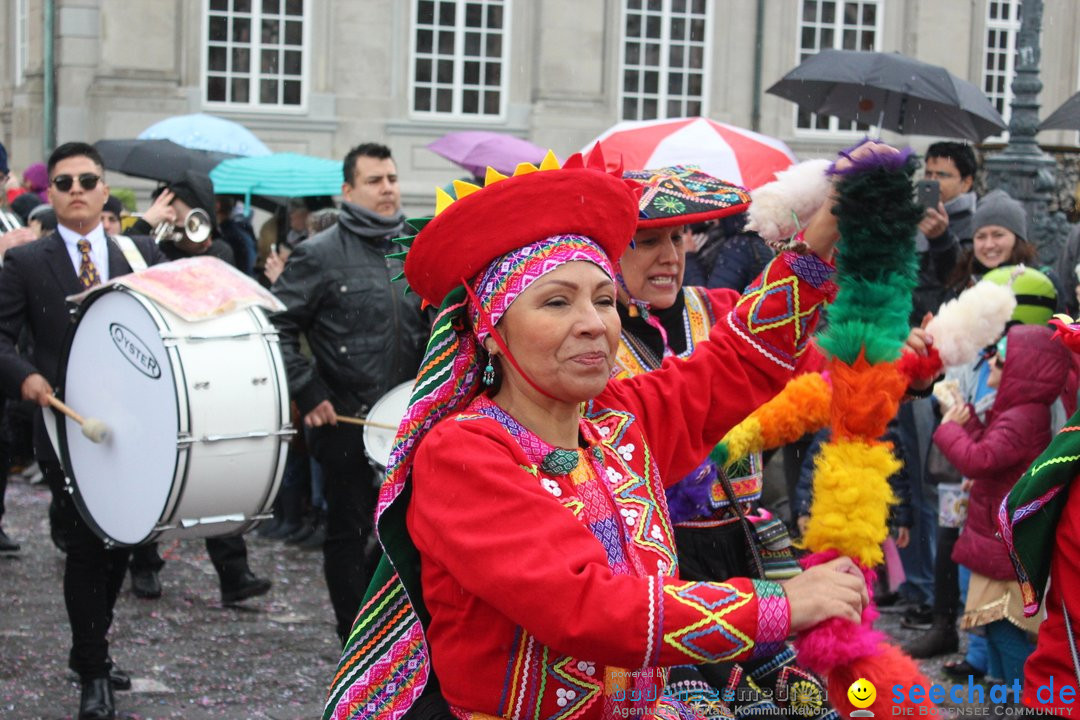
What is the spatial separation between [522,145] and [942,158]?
4709 millimetres

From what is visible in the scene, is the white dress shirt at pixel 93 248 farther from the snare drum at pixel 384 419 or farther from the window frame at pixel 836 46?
the window frame at pixel 836 46

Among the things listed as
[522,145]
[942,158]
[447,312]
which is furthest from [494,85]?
[447,312]

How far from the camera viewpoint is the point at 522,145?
13.0 meters

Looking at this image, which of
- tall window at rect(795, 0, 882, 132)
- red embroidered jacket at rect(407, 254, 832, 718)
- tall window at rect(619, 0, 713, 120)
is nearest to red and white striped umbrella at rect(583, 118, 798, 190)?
red embroidered jacket at rect(407, 254, 832, 718)

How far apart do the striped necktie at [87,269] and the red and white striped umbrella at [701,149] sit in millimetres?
3401

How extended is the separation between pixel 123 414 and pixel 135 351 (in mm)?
269

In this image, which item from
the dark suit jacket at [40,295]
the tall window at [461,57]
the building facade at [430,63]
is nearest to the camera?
Answer: the dark suit jacket at [40,295]

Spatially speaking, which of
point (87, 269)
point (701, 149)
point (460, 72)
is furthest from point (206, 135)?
point (87, 269)

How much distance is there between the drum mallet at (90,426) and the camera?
232 inches

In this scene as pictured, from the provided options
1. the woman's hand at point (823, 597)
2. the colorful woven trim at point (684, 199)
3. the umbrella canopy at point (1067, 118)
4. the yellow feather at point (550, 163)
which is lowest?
the woman's hand at point (823, 597)

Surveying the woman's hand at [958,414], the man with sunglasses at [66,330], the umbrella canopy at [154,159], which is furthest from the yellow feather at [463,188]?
the umbrella canopy at [154,159]

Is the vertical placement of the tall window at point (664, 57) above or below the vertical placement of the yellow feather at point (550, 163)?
above

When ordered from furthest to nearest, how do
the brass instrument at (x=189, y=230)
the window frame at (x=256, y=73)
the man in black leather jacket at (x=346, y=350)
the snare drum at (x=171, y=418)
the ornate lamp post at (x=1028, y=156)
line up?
the window frame at (x=256, y=73)
the ornate lamp post at (x=1028, y=156)
the brass instrument at (x=189, y=230)
the man in black leather jacket at (x=346, y=350)
the snare drum at (x=171, y=418)

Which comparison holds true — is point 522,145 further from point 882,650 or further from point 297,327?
point 882,650
